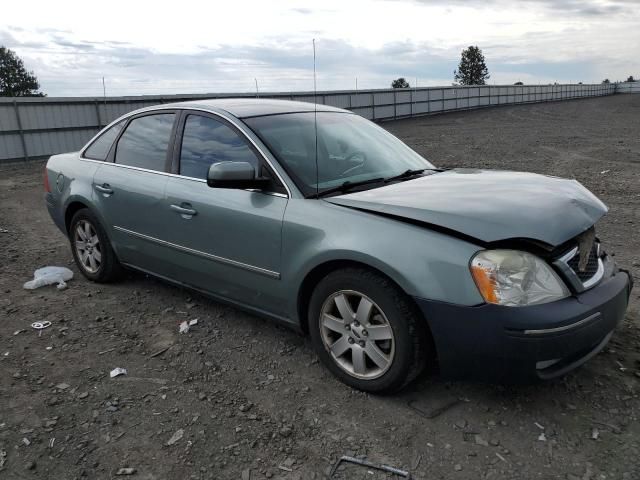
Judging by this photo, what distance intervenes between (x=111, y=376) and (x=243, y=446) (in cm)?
117

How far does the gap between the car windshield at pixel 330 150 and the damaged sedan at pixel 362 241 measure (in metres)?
0.01

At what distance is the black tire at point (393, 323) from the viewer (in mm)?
2838

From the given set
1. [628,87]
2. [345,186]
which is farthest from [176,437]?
[628,87]

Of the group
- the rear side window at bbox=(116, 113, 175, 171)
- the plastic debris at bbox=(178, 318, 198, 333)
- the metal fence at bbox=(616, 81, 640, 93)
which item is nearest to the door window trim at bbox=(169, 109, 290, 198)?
the rear side window at bbox=(116, 113, 175, 171)

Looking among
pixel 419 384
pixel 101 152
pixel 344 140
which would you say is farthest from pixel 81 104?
pixel 419 384

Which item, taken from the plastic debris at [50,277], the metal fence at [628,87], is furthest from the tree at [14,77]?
the metal fence at [628,87]

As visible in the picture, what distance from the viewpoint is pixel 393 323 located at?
2865mm

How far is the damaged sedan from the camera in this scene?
8.73 feet

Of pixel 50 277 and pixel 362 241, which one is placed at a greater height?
pixel 362 241

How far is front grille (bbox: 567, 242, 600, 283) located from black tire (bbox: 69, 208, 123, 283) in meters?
3.68

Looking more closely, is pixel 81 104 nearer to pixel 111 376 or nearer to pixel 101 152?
pixel 101 152

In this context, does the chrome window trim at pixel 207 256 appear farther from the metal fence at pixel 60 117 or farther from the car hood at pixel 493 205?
the metal fence at pixel 60 117

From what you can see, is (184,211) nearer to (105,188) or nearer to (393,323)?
(105,188)

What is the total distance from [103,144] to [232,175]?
2177mm
